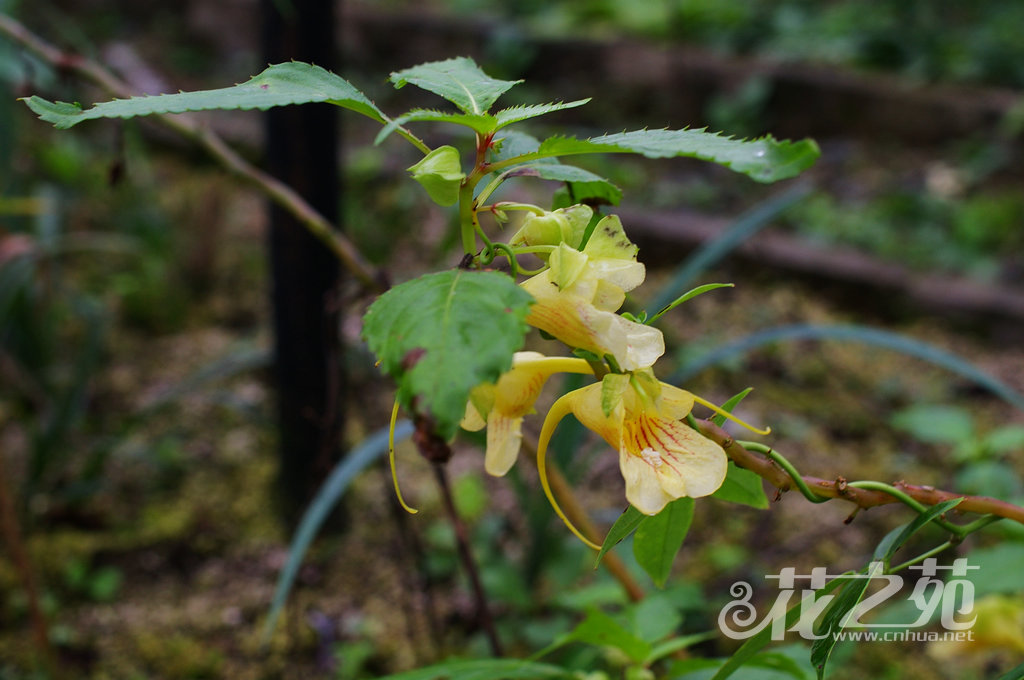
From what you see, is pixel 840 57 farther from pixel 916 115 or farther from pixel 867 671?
pixel 867 671

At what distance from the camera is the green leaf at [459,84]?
321 mm

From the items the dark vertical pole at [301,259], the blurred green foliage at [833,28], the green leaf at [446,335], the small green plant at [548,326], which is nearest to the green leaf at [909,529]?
the small green plant at [548,326]

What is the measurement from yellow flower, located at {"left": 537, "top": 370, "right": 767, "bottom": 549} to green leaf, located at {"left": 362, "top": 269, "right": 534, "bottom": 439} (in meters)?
0.06

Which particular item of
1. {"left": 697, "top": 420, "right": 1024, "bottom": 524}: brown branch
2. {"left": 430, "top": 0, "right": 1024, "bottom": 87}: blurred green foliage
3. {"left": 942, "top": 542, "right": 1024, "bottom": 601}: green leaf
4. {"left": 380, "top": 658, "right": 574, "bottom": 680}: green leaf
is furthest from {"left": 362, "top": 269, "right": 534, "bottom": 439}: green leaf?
{"left": 430, "top": 0, "right": 1024, "bottom": 87}: blurred green foliage

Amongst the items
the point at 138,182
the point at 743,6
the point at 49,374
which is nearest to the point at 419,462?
the point at 49,374

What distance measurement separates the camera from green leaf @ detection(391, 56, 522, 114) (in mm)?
321

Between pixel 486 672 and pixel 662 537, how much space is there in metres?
0.14

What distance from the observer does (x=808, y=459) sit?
1.39 metres

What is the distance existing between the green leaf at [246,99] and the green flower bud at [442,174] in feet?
0.08

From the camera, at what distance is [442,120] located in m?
0.30

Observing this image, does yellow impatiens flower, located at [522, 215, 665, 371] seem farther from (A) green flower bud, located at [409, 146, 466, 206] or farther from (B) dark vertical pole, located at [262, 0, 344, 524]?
(B) dark vertical pole, located at [262, 0, 344, 524]

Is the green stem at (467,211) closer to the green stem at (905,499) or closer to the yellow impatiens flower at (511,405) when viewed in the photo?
the yellow impatiens flower at (511,405)

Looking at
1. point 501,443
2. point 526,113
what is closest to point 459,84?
point 526,113

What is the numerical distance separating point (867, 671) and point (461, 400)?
0.99 metres
